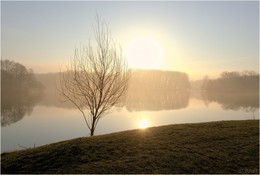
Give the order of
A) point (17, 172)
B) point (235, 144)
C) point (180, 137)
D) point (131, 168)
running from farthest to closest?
point (180, 137), point (235, 144), point (17, 172), point (131, 168)

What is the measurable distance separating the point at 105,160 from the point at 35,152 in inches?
122

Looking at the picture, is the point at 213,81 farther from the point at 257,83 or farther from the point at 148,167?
the point at 148,167

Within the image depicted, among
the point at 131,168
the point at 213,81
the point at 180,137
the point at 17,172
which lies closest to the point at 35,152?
the point at 17,172

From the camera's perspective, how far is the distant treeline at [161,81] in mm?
185125

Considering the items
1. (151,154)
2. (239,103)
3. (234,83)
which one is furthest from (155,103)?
(234,83)

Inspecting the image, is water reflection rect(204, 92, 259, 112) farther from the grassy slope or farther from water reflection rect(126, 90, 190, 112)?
the grassy slope

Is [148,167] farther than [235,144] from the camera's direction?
No

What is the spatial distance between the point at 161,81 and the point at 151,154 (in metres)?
183

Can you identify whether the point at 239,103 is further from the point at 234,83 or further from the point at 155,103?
the point at 234,83

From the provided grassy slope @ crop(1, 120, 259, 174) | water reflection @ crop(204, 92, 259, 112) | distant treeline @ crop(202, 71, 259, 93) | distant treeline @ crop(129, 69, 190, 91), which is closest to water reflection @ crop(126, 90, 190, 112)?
water reflection @ crop(204, 92, 259, 112)

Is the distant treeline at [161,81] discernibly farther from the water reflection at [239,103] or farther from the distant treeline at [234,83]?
the water reflection at [239,103]

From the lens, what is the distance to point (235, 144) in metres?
10.5

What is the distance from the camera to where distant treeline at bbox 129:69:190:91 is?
607 feet

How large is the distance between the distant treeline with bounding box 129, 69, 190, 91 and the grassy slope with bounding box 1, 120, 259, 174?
170 m
